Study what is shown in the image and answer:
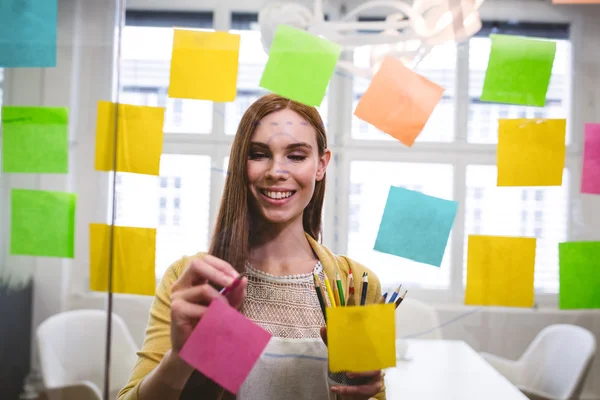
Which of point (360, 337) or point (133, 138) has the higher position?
point (133, 138)

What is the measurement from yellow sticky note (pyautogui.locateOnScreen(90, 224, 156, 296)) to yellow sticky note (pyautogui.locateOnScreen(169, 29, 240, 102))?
0.68 feet

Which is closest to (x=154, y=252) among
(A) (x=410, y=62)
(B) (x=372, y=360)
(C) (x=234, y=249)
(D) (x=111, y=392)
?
(C) (x=234, y=249)

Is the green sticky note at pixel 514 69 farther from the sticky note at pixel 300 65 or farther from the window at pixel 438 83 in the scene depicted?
the sticky note at pixel 300 65

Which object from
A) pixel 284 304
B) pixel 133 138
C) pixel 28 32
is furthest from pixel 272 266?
pixel 28 32

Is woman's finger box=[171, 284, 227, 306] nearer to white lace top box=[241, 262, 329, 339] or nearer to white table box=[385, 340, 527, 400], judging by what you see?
white lace top box=[241, 262, 329, 339]

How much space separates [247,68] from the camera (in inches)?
25.6

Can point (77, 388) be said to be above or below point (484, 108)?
below

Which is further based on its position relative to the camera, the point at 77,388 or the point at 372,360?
the point at 77,388

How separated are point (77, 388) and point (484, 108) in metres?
0.72

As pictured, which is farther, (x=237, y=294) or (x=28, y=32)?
(x=28, y=32)

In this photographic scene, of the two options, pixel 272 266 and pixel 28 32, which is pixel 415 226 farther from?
pixel 28 32

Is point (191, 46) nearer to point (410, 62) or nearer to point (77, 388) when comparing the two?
point (410, 62)

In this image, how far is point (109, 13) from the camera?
689mm

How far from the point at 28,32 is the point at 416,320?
2.33 feet
